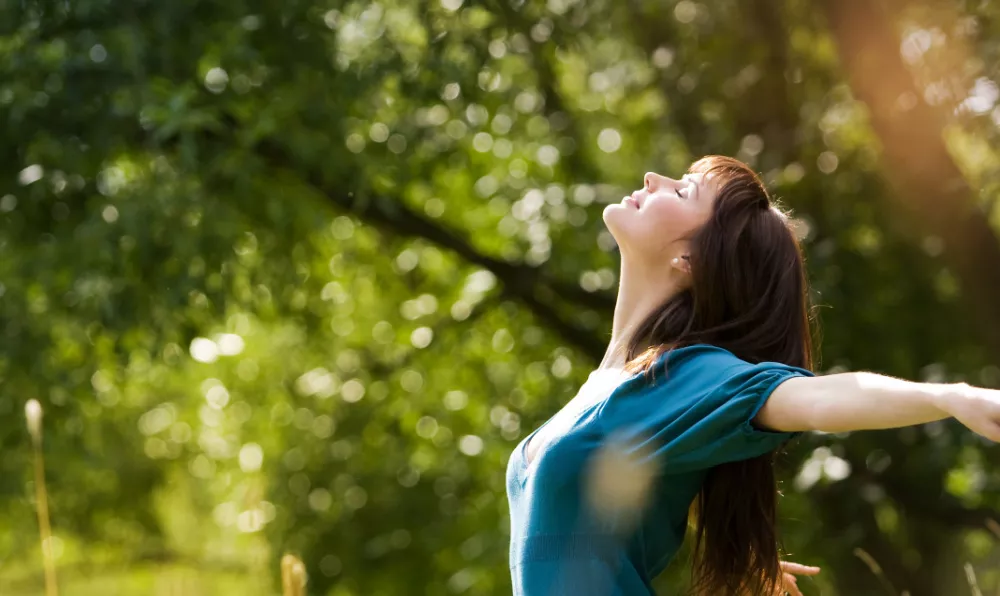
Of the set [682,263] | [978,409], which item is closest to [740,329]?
[682,263]

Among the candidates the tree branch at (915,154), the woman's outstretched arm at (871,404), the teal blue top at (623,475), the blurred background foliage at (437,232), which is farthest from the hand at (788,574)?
the tree branch at (915,154)

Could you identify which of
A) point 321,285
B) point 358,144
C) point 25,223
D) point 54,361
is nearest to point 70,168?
point 25,223

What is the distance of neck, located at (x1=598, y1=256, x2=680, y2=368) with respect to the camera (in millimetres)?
2092

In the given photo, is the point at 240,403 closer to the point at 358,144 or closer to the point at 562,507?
the point at 358,144

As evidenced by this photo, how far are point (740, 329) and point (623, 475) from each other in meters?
0.33

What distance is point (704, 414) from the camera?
170 centimetres

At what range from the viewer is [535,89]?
6.93 m

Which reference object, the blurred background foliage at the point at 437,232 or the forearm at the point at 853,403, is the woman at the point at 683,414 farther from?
the blurred background foliage at the point at 437,232

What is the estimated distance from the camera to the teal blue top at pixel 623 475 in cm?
172

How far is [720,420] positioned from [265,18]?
146 inches

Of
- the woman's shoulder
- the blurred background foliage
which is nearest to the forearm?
the woman's shoulder

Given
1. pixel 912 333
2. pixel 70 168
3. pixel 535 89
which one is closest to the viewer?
pixel 70 168

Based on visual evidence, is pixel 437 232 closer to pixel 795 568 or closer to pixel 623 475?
pixel 795 568

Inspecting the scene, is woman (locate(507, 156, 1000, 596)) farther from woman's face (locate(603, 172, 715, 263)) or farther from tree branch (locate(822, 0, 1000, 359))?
tree branch (locate(822, 0, 1000, 359))
